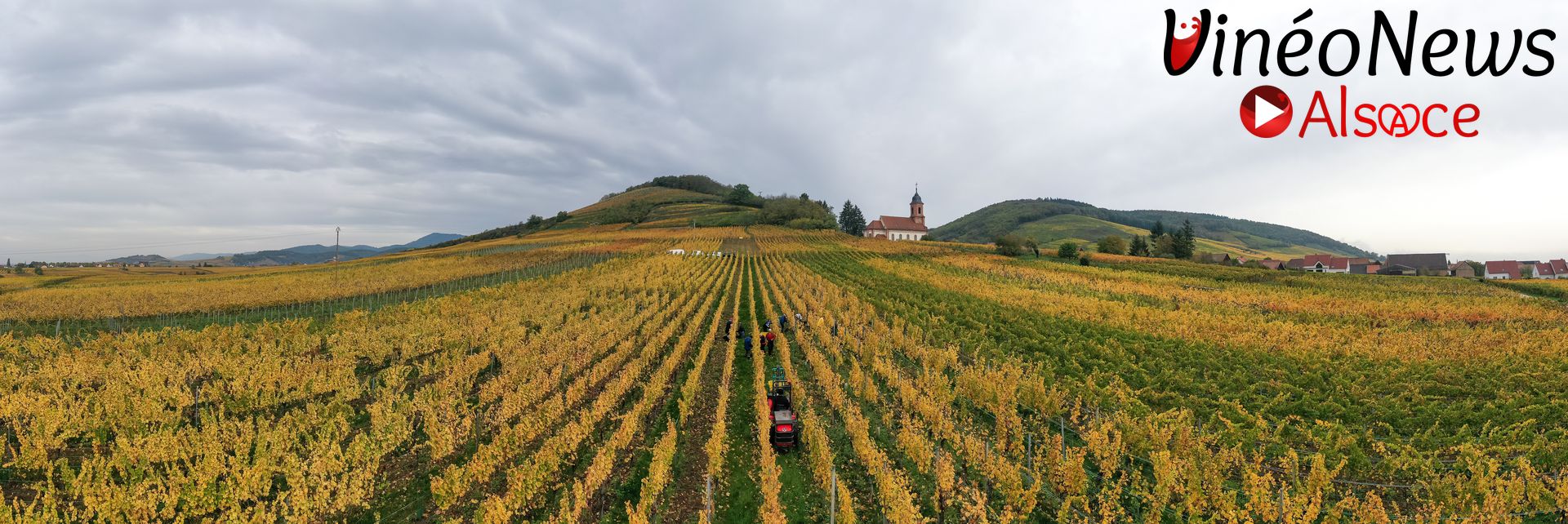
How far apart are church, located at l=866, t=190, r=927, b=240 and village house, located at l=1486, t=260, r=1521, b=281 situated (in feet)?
286

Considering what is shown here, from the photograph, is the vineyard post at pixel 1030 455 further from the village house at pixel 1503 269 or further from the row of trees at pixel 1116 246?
the village house at pixel 1503 269

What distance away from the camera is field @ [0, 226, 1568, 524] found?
11.0m

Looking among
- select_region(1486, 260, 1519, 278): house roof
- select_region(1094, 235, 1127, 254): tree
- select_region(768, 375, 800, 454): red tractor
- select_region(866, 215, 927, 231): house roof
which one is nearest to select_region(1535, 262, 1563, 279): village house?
select_region(1486, 260, 1519, 278): house roof

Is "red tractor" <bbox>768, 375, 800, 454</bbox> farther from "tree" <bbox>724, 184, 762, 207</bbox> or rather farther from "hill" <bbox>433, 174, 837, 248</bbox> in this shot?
"tree" <bbox>724, 184, 762, 207</bbox>

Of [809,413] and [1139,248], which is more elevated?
[1139,248]

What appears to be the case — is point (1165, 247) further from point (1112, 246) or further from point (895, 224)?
point (895, 224)

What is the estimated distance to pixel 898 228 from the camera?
13512 cm

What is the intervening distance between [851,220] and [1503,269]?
337 feet

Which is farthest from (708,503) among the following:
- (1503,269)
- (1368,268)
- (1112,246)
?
(1503,269)

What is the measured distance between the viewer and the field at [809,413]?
1103 cm

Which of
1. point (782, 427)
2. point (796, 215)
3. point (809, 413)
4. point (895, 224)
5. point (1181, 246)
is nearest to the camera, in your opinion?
point (782, 427)

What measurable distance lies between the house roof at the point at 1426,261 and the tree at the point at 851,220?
88847 mm

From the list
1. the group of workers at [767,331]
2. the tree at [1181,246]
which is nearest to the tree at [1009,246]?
the tree at [1181,246]

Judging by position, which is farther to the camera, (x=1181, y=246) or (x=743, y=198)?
(x=743, y=198)
